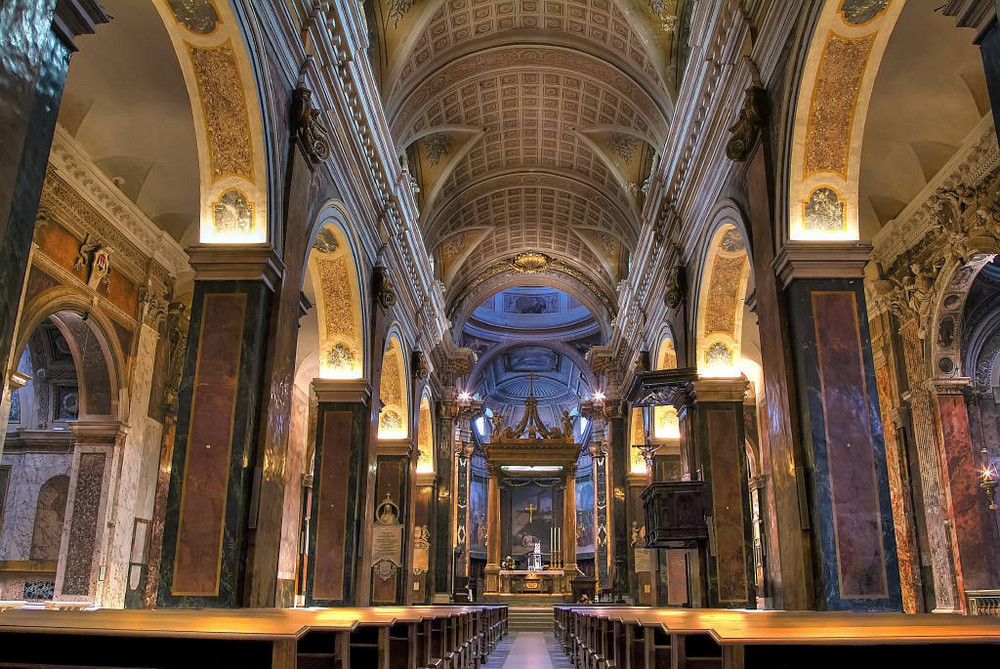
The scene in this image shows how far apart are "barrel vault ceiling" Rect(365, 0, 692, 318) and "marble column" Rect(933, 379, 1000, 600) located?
567 cm

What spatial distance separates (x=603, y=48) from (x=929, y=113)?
218 inches

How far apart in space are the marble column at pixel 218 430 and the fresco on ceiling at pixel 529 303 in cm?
1961

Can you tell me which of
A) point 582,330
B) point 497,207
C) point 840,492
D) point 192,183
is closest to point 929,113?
point 840,492

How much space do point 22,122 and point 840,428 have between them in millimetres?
5966

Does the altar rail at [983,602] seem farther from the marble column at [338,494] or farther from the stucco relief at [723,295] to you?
the marble column at [338,494]

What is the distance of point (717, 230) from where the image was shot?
9797 mm

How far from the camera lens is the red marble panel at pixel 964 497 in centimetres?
936

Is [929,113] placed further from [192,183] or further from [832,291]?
[192,183]

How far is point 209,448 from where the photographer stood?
21.5ft

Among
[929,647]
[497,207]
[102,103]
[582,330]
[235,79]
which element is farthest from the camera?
[582,330]

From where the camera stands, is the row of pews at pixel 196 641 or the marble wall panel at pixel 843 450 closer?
the row of pews at pixel 196 641

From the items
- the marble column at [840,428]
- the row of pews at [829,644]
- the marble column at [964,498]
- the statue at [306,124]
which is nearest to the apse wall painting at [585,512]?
the marble column at [964,498]

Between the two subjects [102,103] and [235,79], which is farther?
[102,103]

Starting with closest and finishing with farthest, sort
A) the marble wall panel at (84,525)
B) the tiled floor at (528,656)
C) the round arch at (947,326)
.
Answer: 1. the tiled floor at (528,656)
2. the round arch at (947,326)
3. the marble wall panel at (84,525)
